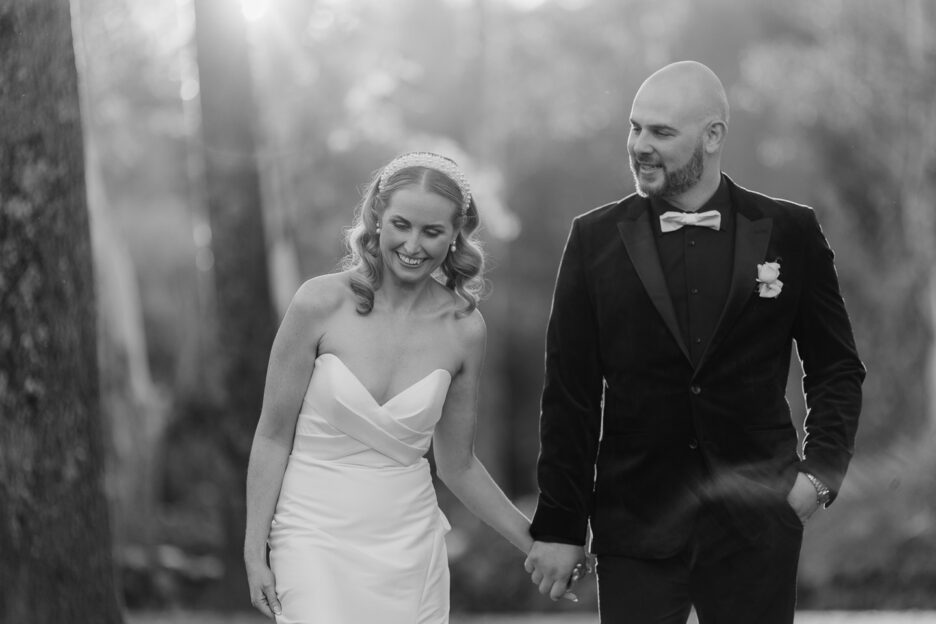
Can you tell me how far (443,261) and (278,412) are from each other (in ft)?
2.55

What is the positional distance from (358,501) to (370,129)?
1339 centimetres

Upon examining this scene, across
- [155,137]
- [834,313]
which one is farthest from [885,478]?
[155,137]

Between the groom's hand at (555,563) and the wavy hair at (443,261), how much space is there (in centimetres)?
82

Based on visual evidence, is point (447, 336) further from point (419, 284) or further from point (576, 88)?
point (576, 88)

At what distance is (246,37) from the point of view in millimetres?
9961

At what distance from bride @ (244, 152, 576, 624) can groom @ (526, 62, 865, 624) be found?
1.20ft

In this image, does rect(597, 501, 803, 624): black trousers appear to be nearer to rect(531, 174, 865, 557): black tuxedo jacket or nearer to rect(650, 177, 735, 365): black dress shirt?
rect(531, 174, 865, 557): black tuxedo jacket

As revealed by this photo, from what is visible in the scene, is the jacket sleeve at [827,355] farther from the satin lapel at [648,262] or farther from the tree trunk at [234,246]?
the tree trunk at [234,246]

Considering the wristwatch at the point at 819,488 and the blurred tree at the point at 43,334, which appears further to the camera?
the blurred tree at the point at 43,334

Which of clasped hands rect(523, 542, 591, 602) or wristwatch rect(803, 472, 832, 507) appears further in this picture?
clasped hands rect(523, 542, 591, 602)

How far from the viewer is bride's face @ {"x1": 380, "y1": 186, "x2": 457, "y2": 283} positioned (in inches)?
162

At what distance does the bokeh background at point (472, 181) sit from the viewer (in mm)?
10125

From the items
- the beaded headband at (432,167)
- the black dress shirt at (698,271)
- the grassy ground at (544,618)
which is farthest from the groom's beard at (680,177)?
the grassy ground at (544,618)

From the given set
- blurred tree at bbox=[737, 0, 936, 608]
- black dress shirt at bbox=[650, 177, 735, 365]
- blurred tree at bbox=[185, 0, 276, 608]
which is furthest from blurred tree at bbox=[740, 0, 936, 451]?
black dress shirt at bbox=[650, 177, 735, 365]
